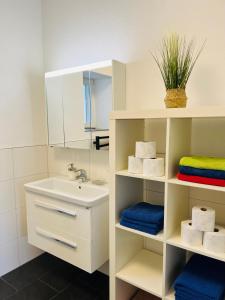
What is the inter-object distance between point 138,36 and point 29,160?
1.42 meters

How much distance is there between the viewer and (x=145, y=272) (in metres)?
1.49

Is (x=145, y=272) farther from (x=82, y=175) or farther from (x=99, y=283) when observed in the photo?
(x=82, y=175)

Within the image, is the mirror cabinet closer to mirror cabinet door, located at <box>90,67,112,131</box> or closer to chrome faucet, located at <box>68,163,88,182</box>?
mirror cabinet door, located at <box>90,67,112,131</box>

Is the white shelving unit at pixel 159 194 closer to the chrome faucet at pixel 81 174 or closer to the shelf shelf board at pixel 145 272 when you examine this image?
the shelf shelf board at pixel 145 272

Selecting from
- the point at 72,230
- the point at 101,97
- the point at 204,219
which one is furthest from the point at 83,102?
the point at 204,219

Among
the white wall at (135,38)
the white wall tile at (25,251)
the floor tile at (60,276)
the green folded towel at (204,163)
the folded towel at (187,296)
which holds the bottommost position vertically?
the floor tile at (60,276)

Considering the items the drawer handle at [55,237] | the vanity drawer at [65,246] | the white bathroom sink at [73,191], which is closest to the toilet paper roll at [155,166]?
the white bathroom sink at [73,191]

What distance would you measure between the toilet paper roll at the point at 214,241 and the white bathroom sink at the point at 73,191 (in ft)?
2.34

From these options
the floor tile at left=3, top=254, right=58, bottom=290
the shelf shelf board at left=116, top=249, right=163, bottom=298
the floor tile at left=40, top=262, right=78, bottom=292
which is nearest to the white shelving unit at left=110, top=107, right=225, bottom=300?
the shelf shelf board at left=116, top=249, right=163, bottom=298

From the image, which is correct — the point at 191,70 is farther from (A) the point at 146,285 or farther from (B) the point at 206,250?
(A) the point at 146,285

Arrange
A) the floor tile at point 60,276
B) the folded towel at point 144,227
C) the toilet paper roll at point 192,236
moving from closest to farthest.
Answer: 1. the toilet paper roll at point 192,236
2. the folded towel at point 144,227
3. the floor tile at point 60,276

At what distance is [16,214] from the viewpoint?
2121 millimetres

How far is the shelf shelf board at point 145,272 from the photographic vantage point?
137cm

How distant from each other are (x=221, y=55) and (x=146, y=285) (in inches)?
54.4
